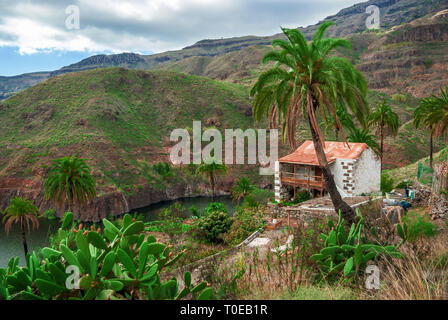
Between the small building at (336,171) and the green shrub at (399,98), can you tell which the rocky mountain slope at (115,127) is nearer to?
the small building at (336,171)

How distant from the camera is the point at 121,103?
244 ft

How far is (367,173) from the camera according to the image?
79.4ft

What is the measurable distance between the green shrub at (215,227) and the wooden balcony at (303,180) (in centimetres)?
783

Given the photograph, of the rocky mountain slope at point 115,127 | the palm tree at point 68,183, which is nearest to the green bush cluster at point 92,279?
the palm tree at point 68,183

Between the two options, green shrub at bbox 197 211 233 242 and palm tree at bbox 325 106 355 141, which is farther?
palm tree at bbox 325 106 355 141

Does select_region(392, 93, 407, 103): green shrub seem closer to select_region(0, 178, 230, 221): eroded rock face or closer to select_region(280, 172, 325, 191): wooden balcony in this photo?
select_region(0, 178, 230, 221): eroded rock face

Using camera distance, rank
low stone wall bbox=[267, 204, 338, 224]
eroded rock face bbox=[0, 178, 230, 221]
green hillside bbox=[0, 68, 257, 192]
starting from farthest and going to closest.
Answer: green hillside bbox=[0, 68, 257, 192] → eroded rock face bbox=[0, 178, 230, 221] → low stone wall bbox=[267, 204, 338, 224]

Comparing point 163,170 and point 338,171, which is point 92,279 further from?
point 163,170

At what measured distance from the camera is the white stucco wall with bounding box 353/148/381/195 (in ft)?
77.2

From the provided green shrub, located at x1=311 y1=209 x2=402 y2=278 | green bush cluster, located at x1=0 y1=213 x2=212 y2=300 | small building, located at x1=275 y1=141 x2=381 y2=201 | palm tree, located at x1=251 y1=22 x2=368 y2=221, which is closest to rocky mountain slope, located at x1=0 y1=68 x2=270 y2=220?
small building, located at x1=275 y1=141 x2=381 y2=201

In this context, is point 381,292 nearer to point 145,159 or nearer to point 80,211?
point 80,211

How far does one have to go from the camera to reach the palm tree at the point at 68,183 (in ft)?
84.2
